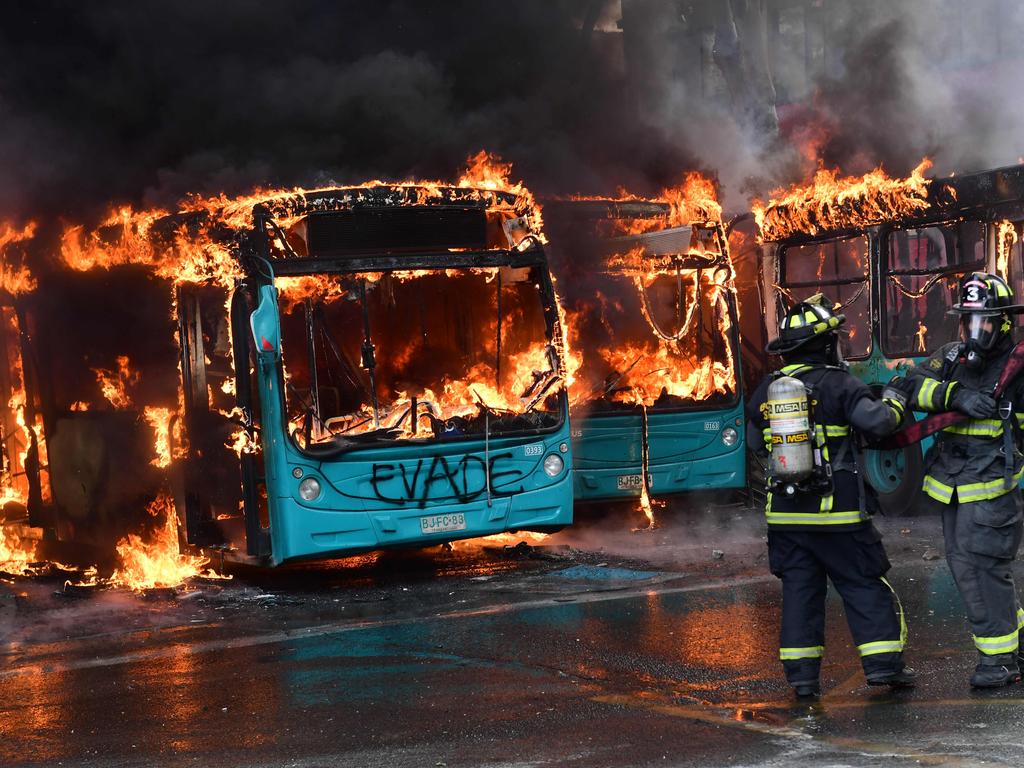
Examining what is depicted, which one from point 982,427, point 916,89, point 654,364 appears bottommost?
point 982,427

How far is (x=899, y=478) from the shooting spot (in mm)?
12078

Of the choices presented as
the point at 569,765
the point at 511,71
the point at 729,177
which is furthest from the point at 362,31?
the point at 569,765

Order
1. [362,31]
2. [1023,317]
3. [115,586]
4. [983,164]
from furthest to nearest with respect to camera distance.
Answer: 1. [983,164]
2. [362,31]
3. [1023,317]
4. [115,586]

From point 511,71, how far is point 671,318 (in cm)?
371

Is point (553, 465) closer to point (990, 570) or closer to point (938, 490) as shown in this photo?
point (938, 490)

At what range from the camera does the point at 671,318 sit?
1162 cm

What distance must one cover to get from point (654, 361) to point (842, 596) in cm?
607

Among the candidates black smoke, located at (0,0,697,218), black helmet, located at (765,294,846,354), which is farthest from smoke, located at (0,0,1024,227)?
black helmet, located at (765,294,846,354)

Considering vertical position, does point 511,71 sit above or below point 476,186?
above

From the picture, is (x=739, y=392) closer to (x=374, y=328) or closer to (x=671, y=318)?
(x=671, y=318)

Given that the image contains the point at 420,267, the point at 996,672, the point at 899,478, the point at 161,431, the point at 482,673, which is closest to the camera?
the point at 996,672

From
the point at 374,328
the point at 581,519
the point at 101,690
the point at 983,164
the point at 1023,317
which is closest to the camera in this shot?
the point at 101,690

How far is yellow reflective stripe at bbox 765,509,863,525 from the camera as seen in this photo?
567 cm

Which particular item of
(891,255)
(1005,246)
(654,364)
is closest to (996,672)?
(1005,246)
